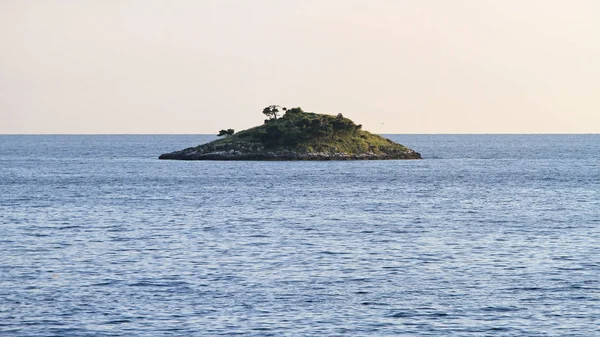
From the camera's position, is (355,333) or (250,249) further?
(250,249)

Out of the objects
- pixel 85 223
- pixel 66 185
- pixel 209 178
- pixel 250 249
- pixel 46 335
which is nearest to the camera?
pixel 46 335

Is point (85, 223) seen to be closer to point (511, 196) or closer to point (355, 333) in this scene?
point (355, 333)

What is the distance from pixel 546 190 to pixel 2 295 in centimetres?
8448

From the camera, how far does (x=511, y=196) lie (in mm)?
104750

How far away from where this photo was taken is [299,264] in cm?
5122

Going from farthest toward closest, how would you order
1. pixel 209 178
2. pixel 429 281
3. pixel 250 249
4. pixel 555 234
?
pixel 209 178 → pixel 555 234 → pixel 250 249 → pixel 429 281

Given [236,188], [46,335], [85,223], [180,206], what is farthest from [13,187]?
Answer: [46,335]

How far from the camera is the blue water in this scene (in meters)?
37.4

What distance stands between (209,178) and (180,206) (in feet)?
166

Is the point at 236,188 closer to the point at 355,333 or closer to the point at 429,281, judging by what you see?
the point at 429,281

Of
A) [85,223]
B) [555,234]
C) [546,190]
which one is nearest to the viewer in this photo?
[555,234]

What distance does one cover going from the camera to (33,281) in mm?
45844

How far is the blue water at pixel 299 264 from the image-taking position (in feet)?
123

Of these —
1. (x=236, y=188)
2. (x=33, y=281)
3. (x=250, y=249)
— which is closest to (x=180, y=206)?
(x=236, y=188)
